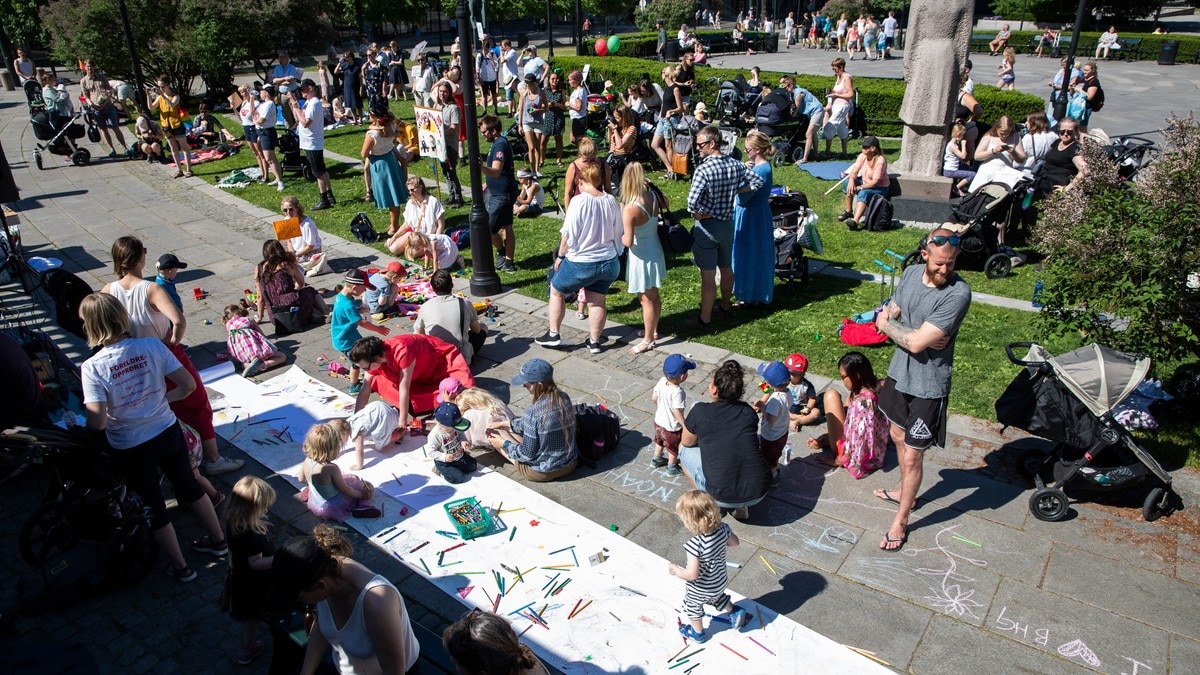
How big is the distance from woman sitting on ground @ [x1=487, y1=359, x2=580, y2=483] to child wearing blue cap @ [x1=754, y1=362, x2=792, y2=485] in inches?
54.8

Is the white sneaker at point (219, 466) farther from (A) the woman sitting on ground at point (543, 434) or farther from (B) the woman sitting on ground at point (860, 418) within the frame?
(B) the woman sitting on ground at point (860, 418)

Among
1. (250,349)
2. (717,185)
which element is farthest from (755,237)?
(250,349)

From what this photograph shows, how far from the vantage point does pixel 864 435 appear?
584 centimetres

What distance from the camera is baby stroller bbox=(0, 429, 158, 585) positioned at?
4.92m

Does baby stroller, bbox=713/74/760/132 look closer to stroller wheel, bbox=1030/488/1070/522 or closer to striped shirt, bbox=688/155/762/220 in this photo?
striped shirt, bbox=688/155/762/220

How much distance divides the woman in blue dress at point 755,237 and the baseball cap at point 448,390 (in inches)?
134

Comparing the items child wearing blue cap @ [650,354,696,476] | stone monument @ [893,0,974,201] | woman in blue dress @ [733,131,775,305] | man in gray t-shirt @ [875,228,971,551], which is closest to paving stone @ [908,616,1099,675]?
man in gray t-shirt @ [875,228,971,551]

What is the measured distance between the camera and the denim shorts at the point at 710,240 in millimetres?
8062

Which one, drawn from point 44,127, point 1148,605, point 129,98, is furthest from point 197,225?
point 1148,605

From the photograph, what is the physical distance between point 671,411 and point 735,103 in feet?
46.3

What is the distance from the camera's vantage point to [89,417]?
457 cm

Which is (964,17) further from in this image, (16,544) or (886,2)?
(886,2)

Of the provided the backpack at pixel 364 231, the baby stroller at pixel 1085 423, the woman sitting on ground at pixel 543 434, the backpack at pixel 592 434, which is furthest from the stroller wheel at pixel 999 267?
the backpack at pixel 364 231

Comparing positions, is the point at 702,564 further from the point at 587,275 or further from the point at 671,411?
the point at 587,275
